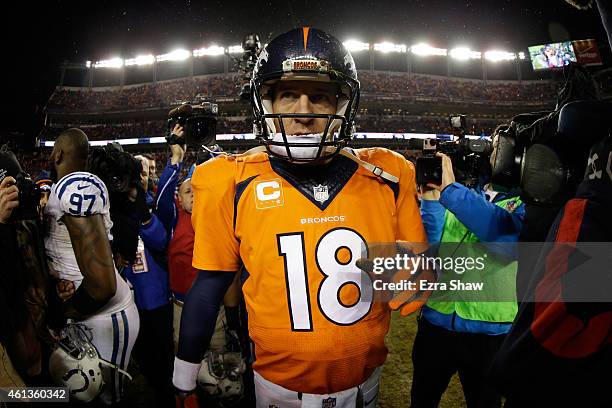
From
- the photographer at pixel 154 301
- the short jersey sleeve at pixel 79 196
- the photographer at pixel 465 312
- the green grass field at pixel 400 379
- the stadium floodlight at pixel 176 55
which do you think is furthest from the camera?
the stadium floodlight at pixel 176 55

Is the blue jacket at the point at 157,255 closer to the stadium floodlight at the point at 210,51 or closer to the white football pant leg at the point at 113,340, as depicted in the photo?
the white football pant leg at the point at 113,340

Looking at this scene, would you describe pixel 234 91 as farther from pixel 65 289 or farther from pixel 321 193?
pixel 321 193

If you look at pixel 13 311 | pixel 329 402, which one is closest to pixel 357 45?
pixel 13 311

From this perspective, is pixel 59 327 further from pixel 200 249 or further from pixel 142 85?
pixel 142 85

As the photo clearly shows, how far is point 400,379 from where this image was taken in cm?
343

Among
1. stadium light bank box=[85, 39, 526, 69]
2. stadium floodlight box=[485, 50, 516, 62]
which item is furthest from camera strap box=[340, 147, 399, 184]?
stadium floodlight box=[485, 50, 516, 62]

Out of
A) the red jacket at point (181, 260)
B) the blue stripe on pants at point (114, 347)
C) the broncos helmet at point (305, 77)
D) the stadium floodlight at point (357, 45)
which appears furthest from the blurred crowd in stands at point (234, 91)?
the broncos helmet at point (305, 77)

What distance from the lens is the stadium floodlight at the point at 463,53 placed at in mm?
29984

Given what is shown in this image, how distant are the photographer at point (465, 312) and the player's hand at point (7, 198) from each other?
2227 mm

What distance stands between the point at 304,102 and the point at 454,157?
3.14ft

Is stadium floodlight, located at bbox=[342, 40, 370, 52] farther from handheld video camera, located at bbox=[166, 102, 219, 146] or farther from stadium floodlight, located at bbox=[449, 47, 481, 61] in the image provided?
handheld video camera, located at bbox=[166, 102, 219, 146]

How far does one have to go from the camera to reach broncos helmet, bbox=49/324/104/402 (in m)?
1.94

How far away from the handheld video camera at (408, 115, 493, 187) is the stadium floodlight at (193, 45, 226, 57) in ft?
105

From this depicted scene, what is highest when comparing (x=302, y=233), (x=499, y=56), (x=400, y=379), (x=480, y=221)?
(x=499, y=56)
